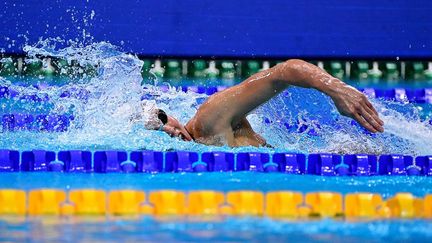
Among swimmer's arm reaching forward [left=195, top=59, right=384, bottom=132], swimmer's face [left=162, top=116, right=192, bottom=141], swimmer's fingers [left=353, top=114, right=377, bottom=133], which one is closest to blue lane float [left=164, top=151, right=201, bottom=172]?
swimmer's face [left=162, top=116, right=192, bottom=141]

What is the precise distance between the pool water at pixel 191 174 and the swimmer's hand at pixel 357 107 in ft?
0.94

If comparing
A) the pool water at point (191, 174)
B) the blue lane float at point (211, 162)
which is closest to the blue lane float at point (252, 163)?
the blue lane float at point (211, 162)

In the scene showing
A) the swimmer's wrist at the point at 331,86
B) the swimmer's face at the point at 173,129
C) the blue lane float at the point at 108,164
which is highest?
the swimmer's wrist at the point at 331,86

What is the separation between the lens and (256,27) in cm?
840

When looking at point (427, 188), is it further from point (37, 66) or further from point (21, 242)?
point (37, 66)

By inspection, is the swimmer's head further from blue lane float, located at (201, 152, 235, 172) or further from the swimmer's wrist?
the swimmer's wrist

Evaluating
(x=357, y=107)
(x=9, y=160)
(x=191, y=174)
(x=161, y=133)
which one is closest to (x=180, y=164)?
(x=191, y=174)

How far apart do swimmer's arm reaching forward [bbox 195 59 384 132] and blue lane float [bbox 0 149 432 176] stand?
0.31 m

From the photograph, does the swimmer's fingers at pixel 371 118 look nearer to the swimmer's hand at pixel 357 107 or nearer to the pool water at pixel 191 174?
the swimmer's hand at pixel 357 107

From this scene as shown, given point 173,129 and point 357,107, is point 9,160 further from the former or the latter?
point 357,107

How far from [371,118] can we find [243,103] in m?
0.87

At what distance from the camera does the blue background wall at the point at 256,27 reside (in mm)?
8258

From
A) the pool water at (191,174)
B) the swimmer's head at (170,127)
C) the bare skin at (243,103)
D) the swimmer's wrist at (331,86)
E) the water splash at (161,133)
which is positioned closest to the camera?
the pool water at (191,174)

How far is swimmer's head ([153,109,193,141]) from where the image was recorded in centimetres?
455
